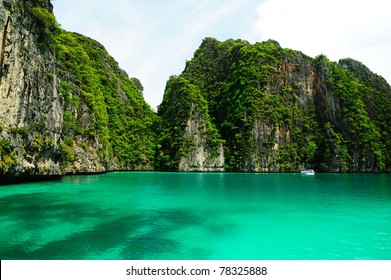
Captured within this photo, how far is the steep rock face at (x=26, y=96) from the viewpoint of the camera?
24.4m

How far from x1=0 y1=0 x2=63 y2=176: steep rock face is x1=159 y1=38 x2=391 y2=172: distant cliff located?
1916 inches

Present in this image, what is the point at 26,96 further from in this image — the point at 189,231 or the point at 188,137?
the point at 188,137

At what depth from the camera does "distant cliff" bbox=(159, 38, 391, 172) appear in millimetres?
84812

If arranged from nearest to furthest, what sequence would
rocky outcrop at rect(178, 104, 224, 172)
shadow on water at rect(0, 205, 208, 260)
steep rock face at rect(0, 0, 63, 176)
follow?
1. shadow on water at rect(0, 205, 208, 260)
2. steep rock face at rect(0, 0, 63, 176)
3. rocky outcrop at rect(178, 104, 224, 172)

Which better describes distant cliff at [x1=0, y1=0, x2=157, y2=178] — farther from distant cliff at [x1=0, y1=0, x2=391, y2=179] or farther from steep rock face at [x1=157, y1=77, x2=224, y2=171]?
steep rock face at [x1=157, y1=77, x2=224, y2=171]

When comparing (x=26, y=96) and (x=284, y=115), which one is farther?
(x=284, y=115)

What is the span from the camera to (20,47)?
26906mm

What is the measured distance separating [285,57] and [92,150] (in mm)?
71914

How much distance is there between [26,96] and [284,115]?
76469 millimetres

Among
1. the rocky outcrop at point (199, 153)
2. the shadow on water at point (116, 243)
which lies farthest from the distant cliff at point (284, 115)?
the shadow on water at point (116, 243)

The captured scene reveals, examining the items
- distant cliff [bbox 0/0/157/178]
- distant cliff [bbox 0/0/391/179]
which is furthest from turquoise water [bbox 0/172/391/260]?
distant cliff [bbox 0/0/391/179]

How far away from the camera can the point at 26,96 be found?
93.1 ft

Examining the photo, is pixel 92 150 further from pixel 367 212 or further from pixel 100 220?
pixel 367 212

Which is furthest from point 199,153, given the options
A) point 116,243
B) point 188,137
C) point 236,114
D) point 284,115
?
point 116,243
